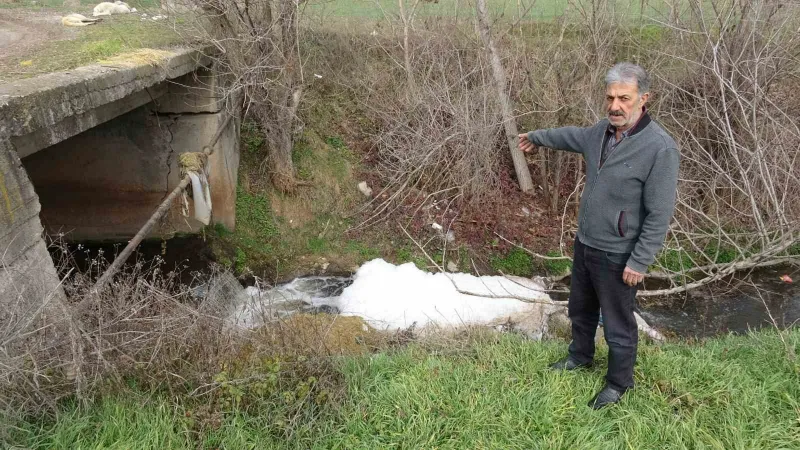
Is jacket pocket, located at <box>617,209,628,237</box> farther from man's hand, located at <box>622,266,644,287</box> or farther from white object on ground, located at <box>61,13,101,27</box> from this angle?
white object on ground, located at <box>61,13,101,27</box>

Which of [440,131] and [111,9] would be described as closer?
[440,131]

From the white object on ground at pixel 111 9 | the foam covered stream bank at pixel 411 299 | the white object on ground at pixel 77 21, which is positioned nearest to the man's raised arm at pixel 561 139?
the foam covered stream bank at pixel 411 299

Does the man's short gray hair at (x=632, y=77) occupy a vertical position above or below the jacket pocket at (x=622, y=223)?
above

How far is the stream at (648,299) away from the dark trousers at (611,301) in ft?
10.3

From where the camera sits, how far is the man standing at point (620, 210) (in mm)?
2727

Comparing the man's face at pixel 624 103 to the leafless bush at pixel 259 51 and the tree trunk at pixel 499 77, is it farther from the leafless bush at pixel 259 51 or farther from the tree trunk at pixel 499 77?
the leafless bush at pixel 259 51

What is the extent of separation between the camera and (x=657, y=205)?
2725mm

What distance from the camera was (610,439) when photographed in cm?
298

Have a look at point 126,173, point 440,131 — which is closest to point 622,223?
point 440,131

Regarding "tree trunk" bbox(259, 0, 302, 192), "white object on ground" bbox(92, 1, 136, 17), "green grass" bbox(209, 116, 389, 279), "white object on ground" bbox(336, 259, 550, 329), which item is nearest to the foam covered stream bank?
"white object on ground" bbox(336, 259, 550, 329)

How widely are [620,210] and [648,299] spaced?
193 inches

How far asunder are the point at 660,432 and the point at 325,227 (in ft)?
20.5

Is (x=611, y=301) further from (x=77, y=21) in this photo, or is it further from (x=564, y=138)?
(x=77, y=21)

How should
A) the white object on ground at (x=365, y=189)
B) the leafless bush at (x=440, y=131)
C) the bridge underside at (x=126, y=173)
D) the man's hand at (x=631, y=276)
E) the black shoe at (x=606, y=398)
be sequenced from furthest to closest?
the white object on ground at (x=365, y=189)
the leafless bush at (x=440, y=131)
the bridge underside at (x=126, y=173)
the black shoe at (x=606, y=398)
the man's hand at (x=631, y=276)
